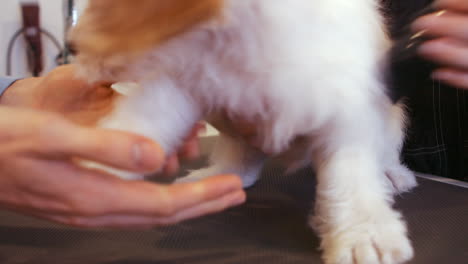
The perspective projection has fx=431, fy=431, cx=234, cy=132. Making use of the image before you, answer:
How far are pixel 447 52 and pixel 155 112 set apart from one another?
0.43 meters

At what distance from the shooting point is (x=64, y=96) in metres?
0.92

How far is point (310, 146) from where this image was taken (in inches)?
28.4

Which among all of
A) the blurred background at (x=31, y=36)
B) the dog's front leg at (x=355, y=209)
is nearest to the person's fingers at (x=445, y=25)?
the dog's front leg at (x=355, y=209)

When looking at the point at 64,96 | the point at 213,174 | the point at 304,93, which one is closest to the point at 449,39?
the point at 304,93

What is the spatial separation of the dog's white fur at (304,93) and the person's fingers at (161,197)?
0.53 ft

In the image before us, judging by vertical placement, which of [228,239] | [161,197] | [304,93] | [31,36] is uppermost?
[31,36]

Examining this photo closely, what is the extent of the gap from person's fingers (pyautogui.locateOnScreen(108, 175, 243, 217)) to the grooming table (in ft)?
0.55

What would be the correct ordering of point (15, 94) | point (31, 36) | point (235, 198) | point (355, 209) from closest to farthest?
point (235, 198) < point (355, 209) < point (15, 94) < point (31, 36)

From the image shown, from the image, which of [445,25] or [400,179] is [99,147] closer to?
[445,25]

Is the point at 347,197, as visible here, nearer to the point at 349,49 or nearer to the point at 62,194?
the point at 349,49

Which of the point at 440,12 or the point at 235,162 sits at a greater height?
the point at 440,12

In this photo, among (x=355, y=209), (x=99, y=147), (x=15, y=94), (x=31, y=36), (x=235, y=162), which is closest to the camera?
(x=99, y=147)

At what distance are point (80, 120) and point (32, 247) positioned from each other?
30 cm

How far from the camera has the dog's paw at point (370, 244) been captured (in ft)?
1.99
